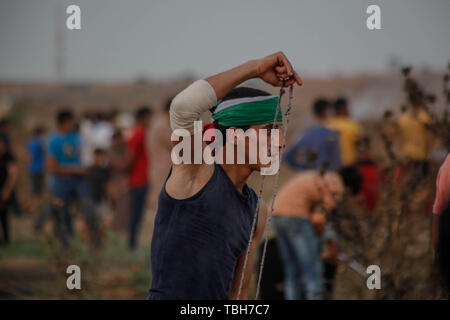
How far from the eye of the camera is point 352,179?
18.4 ft

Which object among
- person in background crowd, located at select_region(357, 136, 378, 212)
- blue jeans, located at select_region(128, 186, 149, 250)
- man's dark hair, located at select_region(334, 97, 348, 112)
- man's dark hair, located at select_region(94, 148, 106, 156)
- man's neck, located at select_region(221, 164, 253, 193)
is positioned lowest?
blue jeans, located at select_region(128, 186, 149, 250)

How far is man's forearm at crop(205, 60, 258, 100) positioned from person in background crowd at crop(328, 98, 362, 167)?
19.3ft

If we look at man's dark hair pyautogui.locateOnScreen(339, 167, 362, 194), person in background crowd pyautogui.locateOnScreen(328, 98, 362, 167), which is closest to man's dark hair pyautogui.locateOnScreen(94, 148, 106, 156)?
person in background crowd pyautogui.locateOnScreen(328, 98, 362, 167)

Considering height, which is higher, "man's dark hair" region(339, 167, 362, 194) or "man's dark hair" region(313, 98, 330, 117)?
"man's dark hair" region(313, 98, 330, 117)

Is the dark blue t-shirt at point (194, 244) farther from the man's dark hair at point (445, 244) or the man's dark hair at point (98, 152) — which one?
the man's dark hair at point (98, 152)

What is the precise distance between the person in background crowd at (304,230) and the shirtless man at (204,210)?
263cm

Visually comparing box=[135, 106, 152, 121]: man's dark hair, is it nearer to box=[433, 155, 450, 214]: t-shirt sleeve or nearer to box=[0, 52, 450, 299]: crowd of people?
box=[0, 52, 450, 299]: crowd of people

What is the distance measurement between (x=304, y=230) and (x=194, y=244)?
298 centimetres

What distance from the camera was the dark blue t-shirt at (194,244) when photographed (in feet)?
8.52

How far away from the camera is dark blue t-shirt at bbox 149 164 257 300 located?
102 inches

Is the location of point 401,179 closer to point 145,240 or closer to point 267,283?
point 267,283

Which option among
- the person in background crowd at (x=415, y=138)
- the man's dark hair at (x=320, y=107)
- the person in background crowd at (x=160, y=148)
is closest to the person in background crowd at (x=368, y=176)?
the person in background crowd at (x=415, y=138)

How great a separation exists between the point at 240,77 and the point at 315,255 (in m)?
3.28

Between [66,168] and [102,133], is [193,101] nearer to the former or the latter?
[66,168]
